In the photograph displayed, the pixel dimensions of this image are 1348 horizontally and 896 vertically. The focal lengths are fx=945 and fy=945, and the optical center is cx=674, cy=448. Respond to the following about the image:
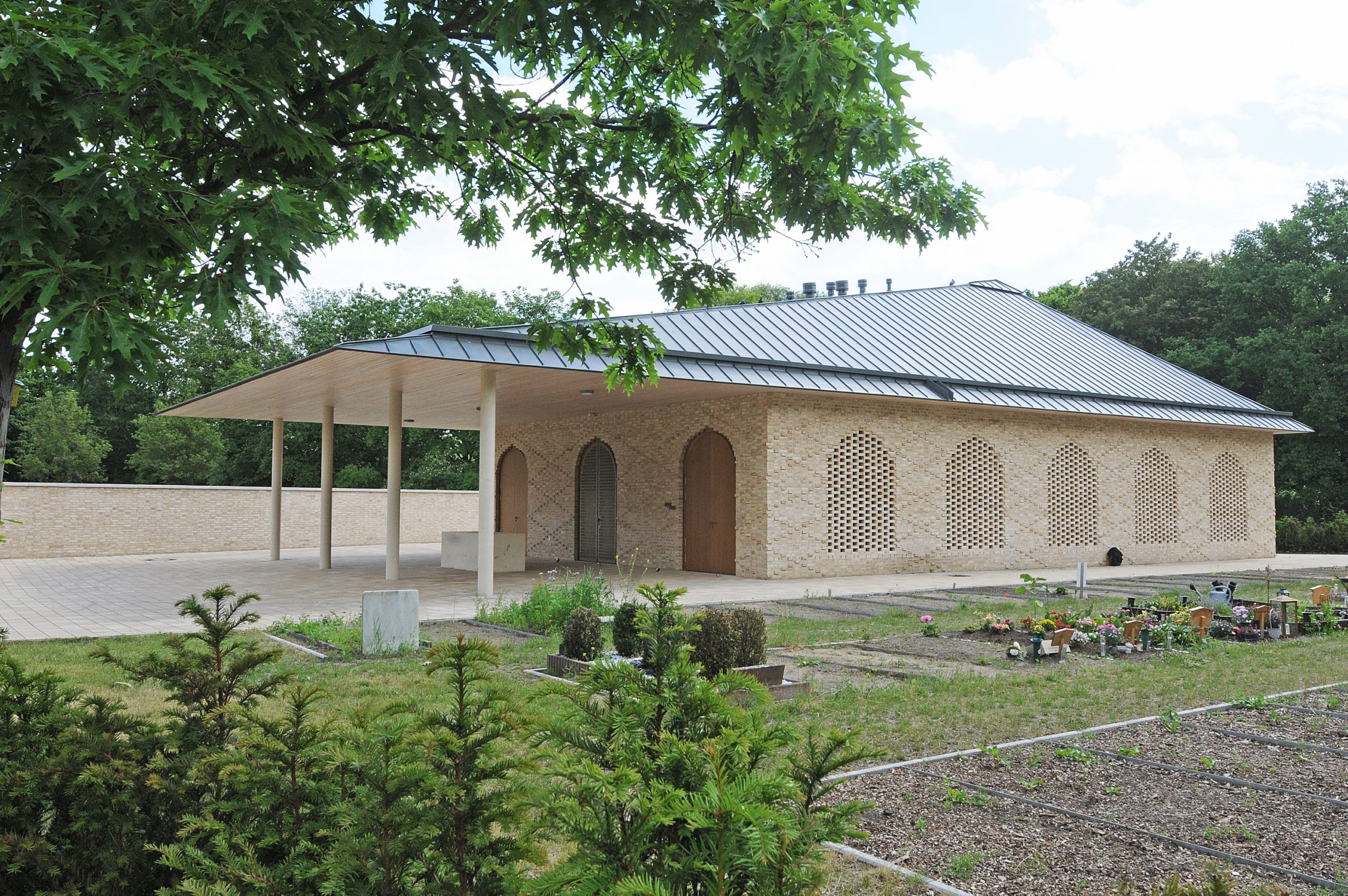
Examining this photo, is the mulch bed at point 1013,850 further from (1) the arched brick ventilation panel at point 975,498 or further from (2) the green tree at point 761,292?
(2) the green tree at point 761,292

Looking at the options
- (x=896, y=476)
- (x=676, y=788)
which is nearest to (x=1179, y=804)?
(x=676, y=788)

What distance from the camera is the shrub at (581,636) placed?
8.38 metres

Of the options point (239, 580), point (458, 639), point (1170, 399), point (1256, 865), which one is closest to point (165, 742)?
point (458, 639)

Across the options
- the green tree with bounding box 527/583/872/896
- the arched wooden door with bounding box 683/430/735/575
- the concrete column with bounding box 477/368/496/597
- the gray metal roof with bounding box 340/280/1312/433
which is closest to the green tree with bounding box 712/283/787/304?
the gray metal roof with bounding box 340/280/1312/433

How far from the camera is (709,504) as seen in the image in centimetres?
2003

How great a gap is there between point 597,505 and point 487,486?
879 centimetres

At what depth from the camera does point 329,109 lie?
14.3 ft

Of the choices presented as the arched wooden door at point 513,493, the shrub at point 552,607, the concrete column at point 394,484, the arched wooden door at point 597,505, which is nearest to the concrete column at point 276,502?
the arched wooden door at point 513,493

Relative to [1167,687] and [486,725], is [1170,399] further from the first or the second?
[486,725]

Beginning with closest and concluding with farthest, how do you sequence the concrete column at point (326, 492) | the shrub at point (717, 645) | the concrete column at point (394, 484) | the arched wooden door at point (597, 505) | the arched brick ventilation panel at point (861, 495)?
the shrub at point (717, 645) < the concrete column at point (394, 484) < the arched brick ventilation panel at point (861, 495) < the concrete column at point (326, 492) < the arched wooden door at point (597, 505)

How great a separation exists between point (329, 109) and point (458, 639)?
2878 millimetres

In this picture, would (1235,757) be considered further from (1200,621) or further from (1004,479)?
→ (1004,479)

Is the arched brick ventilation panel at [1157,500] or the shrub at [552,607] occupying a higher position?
the arched brick ventilation panel at [1157,500]

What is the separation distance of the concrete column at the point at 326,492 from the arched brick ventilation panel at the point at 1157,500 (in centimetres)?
2002
